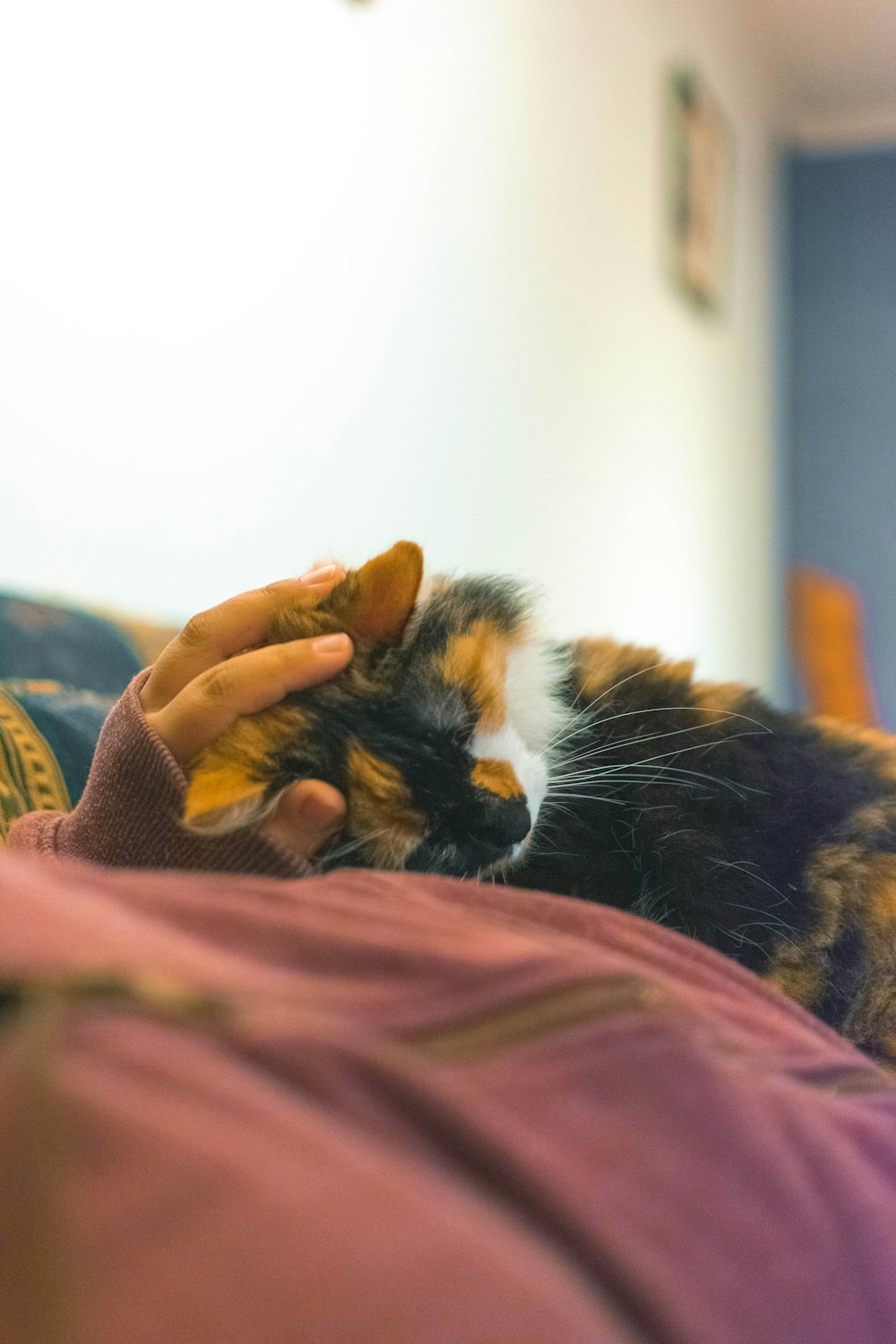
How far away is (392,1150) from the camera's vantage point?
0.33 m

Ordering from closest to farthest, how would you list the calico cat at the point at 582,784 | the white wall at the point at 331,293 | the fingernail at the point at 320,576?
the calico cat at the point at 582,784 < the fingernail at the point at 320,576 < the white wall at the point at 331,293

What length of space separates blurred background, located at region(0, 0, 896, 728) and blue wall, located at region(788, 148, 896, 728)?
35 centimetres

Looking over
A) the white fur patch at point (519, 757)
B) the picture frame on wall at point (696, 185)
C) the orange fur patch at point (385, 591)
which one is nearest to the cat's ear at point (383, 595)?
the orange fur patch at point (385, 591)

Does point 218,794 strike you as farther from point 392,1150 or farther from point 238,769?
point 392,1150

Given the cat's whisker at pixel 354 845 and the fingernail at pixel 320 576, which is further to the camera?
the fingernail at pixel 320 576

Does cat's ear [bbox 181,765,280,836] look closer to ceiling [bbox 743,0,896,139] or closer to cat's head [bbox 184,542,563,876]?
cat's head [bbox 184,542,563,876]

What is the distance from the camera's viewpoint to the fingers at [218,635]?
0.79 meters

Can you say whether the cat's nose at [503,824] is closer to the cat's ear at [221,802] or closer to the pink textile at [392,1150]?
the cat's ear at [221,802]

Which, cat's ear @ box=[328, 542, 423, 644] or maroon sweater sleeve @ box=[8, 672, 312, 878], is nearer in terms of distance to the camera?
maroon sweater sleeve @ box=[8, 672, 312, 878]

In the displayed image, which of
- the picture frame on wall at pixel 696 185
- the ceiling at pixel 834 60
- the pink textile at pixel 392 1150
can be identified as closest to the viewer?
the pink textile at pixel 392 1150

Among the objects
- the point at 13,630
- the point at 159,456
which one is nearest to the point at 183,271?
the point at 159,456

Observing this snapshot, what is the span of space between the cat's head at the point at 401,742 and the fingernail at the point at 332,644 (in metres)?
0.04

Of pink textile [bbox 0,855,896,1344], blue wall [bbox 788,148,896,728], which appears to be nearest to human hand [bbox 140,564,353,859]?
pink textile [bbox 0,855,896,1344]

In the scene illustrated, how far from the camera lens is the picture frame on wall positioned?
3.08 meters
